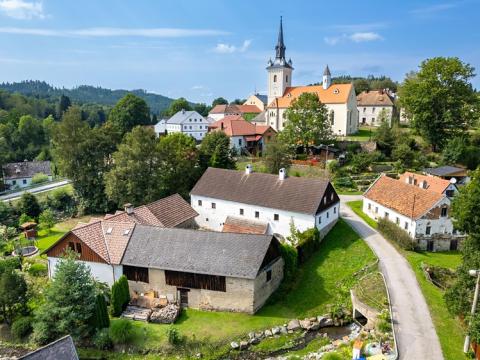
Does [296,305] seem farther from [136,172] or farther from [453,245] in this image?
[136,172]

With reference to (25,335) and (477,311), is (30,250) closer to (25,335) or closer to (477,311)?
(25,335)

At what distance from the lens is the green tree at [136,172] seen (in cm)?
4172

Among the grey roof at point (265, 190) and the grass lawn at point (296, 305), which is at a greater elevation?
the grey roof at point (265, 190)

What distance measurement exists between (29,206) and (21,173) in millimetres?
23331

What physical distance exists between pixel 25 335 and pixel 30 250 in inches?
575

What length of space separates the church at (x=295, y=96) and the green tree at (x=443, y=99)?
15.0 meters

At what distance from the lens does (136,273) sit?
26.9m

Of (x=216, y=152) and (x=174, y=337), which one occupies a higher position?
(x=216, y=152)

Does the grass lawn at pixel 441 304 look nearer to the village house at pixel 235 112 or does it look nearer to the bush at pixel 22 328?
the bush at pixel 22 328

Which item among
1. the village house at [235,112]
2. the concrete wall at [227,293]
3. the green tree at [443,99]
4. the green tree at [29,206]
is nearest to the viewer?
the concrete wall at [227,293]

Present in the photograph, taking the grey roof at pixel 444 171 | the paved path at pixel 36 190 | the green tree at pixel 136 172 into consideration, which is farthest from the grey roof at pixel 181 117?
the grey roof at pixel 444 171

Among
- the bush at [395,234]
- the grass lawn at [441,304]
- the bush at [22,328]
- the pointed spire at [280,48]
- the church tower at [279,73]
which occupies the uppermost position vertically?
the pointed spire at [280,48]

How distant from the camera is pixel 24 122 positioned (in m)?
87.3

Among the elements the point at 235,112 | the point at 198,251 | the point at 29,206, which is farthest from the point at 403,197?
the point at 235,112
